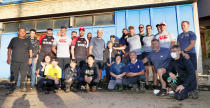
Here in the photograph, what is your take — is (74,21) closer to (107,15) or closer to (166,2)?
(107,15)

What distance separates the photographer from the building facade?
6691 millimetres

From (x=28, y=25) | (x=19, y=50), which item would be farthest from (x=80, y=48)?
(x=28, y=25)

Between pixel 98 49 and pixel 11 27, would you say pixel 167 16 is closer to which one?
pixel 98 49

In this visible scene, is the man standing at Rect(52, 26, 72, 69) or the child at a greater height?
the man standing at Rect(52, 26, 72, 69)

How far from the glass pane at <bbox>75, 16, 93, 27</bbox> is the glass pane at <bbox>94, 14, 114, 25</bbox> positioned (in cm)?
36

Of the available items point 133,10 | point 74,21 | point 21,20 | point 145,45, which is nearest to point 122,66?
point 145,45

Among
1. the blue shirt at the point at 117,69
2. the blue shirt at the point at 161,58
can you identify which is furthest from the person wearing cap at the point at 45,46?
the blue shirt at the point at 161,58

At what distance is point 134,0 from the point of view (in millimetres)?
7008

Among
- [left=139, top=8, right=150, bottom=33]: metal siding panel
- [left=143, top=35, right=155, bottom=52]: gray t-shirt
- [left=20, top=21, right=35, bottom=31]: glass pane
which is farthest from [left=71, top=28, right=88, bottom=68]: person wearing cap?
[left=20, top=21, right=35, bottom=31]: glass pane

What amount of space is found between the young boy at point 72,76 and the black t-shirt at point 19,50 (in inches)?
51.8

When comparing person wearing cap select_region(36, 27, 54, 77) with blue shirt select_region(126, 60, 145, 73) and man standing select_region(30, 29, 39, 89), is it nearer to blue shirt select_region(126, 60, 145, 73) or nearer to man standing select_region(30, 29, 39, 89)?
man standing select_region(30, 29, 39, 89)

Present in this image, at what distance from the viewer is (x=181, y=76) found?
3.12m

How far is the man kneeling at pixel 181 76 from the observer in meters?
2.89

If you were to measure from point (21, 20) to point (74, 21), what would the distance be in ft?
11.7
